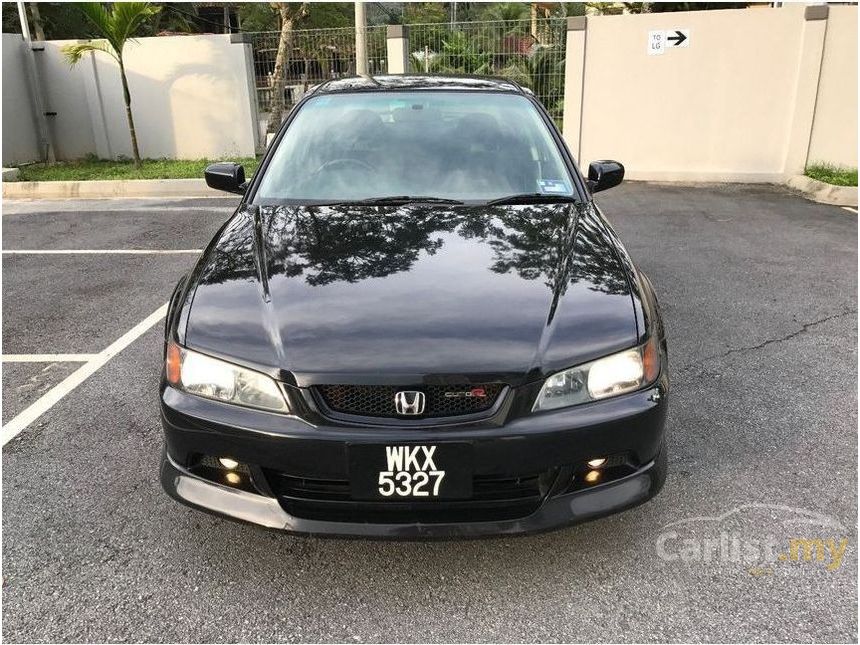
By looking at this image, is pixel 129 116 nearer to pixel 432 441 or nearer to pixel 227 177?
pixel 227 177

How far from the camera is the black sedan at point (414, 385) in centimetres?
202

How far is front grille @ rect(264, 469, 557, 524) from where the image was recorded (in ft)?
6.82

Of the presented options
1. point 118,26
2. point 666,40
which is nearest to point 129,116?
point 118,26

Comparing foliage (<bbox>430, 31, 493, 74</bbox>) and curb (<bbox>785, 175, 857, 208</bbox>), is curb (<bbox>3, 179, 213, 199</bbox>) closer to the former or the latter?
foliage (<bbox>430, 31, 493, 74</bbox>)

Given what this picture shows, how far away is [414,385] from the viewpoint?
6.58 ft

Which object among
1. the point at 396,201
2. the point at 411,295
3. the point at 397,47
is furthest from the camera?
the point at 397,47

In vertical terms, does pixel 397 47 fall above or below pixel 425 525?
above

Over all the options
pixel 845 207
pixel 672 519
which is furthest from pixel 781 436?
pixel 845 207

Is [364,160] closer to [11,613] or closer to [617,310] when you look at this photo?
[617,310]

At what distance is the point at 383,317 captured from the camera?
7.25 feet

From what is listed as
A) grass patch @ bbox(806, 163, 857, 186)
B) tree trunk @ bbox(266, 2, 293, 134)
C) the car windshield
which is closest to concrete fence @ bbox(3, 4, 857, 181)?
grass patch @ bbox(806, 163, 857, 186)

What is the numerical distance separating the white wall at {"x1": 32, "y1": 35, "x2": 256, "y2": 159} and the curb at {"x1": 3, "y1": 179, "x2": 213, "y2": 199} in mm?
2203

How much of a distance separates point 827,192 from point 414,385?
28.9 feet

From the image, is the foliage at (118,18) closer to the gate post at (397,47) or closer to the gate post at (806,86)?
the gate post at (397,47)
